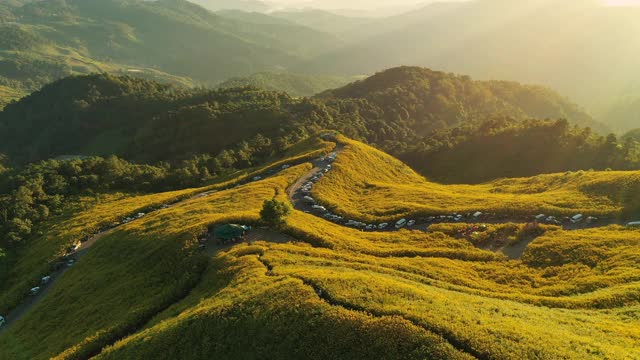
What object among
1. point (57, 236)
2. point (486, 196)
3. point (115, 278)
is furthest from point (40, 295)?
point (486, 196)

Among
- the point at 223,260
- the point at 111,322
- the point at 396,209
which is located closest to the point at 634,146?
the point at 396,209

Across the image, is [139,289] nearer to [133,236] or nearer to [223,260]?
[223,260]

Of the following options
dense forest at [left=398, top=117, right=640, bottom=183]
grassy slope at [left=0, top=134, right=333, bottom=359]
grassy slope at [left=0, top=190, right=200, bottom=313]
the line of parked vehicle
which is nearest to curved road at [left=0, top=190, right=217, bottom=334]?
grassy slope at [left=0, top=190, right=200, bottom=313]

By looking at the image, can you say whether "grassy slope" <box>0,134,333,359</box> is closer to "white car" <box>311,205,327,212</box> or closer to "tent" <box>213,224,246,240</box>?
"tent" <box>213,224,246,240</box>

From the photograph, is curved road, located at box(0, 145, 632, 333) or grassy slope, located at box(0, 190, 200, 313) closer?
curved road, located at box(0, 145, 632, 333)

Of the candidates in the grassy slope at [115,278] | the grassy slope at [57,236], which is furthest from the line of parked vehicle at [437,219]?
the grassy slope at [57,236]

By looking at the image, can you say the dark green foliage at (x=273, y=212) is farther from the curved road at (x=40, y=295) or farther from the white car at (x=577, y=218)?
the white car at (x=577, y=218)

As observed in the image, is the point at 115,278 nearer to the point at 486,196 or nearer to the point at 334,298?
the point at 334,298
